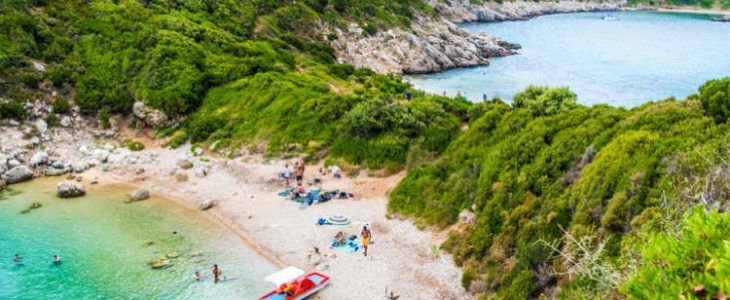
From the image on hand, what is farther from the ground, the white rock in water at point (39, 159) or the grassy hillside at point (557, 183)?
the grassy hillside at point (557, 183)

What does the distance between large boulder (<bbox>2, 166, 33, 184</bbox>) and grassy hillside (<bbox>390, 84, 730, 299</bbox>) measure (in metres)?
27.3

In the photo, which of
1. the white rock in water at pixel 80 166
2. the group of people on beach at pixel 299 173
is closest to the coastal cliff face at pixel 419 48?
the group of people on beach at pixel 299 173

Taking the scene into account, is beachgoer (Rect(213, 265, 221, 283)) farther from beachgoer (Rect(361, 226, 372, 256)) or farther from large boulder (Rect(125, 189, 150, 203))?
large boulder (Rect(125, 189, 150, 203))

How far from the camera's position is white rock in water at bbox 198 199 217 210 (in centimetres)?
3172

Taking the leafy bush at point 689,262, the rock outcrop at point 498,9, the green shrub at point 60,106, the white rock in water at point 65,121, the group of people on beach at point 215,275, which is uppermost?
the leafy bush at point 689,262

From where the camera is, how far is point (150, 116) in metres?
44.1

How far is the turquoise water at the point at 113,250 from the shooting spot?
22969 millimetres

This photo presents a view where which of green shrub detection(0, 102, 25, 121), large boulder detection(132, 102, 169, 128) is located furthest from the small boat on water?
green shrub detection(0, 102, 25, 121)

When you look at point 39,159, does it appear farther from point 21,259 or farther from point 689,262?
point 689,262

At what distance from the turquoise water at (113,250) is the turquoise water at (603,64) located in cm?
4551

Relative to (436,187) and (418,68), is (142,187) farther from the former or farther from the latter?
(418,68)

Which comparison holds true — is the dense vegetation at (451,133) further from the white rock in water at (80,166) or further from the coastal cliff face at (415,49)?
the coastal cliff face at (415,49)

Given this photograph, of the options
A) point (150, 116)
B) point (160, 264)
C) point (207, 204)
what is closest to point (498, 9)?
point (150, 116)

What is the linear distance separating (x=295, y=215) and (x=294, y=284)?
27.3 ft
